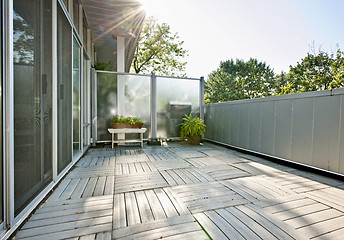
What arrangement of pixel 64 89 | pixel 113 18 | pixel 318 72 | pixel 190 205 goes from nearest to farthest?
pixel 190 205 < pixel 64 89 < pixel 113 18 < pixel 318 72

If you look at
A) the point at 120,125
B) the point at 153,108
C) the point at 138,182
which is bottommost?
the point at 138,182

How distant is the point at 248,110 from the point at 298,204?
220cm

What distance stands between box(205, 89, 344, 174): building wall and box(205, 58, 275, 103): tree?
65.8ft

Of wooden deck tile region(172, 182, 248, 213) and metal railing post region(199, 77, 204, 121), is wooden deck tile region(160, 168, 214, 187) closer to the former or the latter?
wooden deck tile region(172, 182, 248, 213)

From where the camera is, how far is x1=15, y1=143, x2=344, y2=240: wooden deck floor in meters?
1.13

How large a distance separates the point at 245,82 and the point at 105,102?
75.1 ft

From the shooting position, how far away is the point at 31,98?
1.35 meters

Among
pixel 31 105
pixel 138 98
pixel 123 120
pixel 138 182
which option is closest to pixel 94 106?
pixel 123 120

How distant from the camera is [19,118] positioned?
1.19m

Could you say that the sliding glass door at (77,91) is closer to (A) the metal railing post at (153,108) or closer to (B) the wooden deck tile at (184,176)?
(B) the wooden deck tile at (184,176)

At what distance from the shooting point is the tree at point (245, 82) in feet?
76.0

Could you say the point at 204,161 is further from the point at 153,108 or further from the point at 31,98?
the point at 31,98

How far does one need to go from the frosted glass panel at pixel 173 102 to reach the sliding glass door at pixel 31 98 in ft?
10.1

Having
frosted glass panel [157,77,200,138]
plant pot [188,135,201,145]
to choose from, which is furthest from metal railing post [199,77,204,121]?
plant pot [188,135,201,145]
